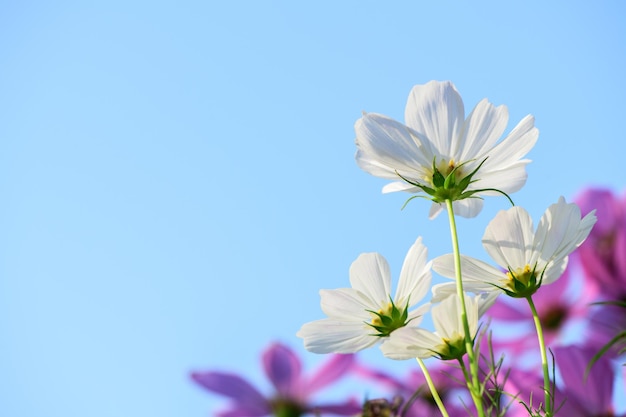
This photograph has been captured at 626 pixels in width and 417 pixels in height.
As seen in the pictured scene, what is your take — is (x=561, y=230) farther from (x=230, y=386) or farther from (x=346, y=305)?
(x=230, y=386)

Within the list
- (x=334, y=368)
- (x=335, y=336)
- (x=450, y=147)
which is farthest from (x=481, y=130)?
(x=334, y=368)

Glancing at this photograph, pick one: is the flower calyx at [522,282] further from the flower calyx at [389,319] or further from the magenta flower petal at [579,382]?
the magenta flower petal at [579,382]

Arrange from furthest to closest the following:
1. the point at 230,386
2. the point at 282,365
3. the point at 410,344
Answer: the point at 282,365 → the point at 230,386 → the point at 410,344

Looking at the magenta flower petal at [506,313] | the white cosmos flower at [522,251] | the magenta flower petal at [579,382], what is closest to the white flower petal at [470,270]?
the white cosmos flower at [522,251]

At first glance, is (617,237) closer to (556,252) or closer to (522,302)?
(522,302)

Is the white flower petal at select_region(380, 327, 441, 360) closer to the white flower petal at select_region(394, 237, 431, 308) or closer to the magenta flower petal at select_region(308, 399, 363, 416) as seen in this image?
the white flower petal at select_region(394, 237, 431, 308)

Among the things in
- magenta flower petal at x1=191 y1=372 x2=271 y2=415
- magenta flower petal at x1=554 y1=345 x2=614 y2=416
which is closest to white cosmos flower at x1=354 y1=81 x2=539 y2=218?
magenta flower petal at x1=554 y1=345 x2=614 y2=416

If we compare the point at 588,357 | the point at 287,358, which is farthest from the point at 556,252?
the point at 287,358
